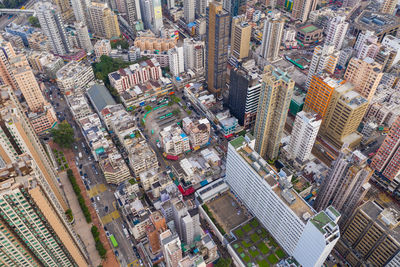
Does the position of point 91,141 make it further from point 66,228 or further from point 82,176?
point 66,228

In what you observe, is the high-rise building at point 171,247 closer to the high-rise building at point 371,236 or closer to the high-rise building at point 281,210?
the high-rise building at point 281,210

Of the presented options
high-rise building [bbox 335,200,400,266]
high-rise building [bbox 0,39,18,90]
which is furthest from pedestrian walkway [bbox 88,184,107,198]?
high-rise building [bbox 335,200,400,266]

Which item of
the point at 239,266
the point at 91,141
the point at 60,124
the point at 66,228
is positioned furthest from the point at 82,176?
the point at 239,266

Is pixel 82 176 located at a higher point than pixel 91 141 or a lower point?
lower

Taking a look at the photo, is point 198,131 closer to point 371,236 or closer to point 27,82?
point 371,236

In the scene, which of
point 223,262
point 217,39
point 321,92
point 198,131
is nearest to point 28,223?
point 223,262

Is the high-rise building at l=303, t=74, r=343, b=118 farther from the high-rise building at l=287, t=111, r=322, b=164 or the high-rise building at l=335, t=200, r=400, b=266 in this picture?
the high-rise building at l=335, t=200, r=400, b=266

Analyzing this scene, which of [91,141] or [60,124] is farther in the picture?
[60,124]

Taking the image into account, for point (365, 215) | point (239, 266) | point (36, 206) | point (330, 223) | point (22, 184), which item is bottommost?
point (239, 266)
